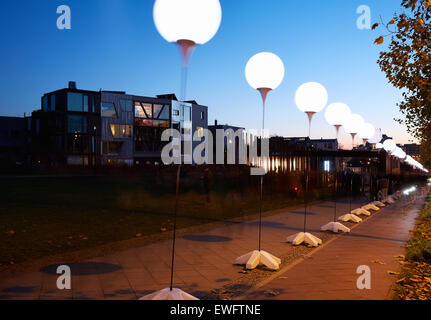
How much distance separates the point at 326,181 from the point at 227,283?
58.4 ft

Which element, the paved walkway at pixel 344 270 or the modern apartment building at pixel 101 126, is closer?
the paved walkway at pixel 344 270

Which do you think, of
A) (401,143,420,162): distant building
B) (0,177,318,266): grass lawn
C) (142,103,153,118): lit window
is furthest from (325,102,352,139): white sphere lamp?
(142,103,153,118): lit window

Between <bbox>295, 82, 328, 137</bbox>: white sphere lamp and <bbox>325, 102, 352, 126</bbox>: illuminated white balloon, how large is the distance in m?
1.23

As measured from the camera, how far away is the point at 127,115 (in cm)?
5488

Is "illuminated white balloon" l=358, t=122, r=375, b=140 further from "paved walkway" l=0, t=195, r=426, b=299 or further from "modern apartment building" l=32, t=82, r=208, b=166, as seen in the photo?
"modern apartment building" l=32, t=82, r=208, b=166

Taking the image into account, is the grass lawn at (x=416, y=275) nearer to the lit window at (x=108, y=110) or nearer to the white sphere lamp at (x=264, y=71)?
the white sphere lamp at (x=264, y=71)

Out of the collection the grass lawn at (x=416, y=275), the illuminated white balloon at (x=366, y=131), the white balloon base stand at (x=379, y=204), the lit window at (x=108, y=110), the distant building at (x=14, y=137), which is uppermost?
the lit window at (x=108, y=110)

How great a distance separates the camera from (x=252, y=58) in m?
5.47

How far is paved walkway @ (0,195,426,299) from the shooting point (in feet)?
15.9

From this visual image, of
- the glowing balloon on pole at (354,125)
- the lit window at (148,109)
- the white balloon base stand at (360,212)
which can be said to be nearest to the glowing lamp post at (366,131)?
the glowing balloon on pole at (354,125)

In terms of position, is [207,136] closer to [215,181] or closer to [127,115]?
[127,115]

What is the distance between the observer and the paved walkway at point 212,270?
4848mm

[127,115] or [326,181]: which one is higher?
[127,115]
